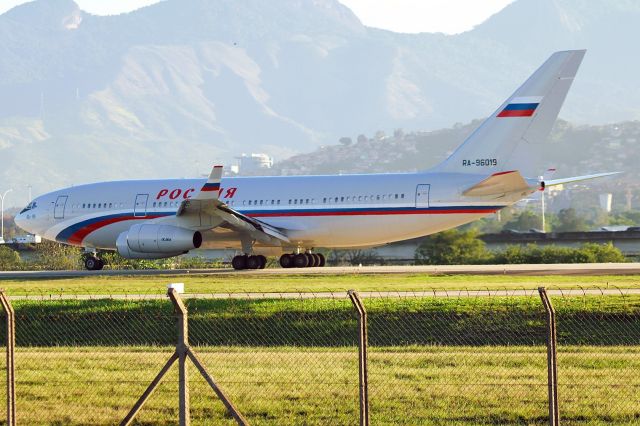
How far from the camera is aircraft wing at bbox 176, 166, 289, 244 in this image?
37.5 meters

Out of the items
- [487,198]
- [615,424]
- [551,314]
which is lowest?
[615,424]

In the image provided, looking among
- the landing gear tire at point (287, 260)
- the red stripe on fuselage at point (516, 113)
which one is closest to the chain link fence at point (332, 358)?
the red stripe on fuselage at point (516, 113)

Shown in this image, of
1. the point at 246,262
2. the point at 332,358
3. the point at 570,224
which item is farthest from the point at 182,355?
the point at 570,224

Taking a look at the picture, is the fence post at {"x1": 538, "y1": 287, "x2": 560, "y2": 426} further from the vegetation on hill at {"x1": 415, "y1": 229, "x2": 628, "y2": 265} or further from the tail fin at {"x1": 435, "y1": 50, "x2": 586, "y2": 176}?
the vegetation on hill at {"x1": 415, "y1": 229, "x2": 628, "y2": 265}

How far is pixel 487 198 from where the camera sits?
3750 centimetres

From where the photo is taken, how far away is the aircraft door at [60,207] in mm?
44969

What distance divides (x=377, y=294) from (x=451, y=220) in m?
11.0

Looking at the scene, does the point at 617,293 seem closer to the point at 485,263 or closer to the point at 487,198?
the point at 487,198

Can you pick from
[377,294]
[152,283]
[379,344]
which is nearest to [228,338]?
[379,344]

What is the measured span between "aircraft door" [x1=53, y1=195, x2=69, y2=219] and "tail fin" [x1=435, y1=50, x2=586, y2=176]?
15.6m

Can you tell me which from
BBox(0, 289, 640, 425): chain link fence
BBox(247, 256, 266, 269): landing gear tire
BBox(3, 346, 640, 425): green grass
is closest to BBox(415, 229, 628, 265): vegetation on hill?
BBox(247, 256, 266, 269): landing gear tire

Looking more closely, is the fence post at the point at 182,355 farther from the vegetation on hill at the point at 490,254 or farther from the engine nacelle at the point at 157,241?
the vegetation on hill at the point at 490,254

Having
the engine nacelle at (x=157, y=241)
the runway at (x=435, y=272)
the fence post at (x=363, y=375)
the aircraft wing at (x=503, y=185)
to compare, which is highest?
the aircraft wing at (x=503, y=185)

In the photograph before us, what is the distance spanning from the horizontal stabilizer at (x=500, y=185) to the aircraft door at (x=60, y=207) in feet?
53.0
